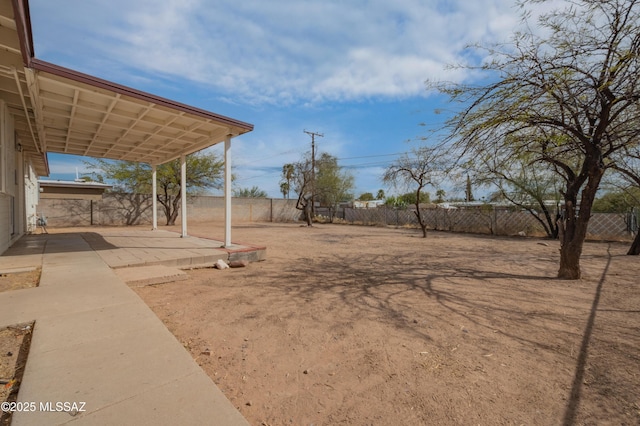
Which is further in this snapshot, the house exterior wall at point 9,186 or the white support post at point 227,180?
the white support post at point 227,180

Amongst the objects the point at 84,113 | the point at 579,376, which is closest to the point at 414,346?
the point at 579,376

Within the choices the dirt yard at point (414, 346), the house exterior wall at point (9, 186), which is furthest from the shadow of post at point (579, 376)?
the house exterior wall at point (9, 186)

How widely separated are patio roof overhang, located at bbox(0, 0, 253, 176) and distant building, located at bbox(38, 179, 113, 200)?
334 centimetres

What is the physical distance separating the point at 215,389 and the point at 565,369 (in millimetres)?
2620

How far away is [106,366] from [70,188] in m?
15.0

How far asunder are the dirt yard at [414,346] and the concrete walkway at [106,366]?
299 millimetres

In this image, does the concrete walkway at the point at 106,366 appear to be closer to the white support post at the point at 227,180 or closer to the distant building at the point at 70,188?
the white support post at the point at 227,180

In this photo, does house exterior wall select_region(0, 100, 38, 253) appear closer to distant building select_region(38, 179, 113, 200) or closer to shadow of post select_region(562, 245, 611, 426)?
distant building select_region(38, 179, 113, 200)

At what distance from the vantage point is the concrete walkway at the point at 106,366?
158 cm

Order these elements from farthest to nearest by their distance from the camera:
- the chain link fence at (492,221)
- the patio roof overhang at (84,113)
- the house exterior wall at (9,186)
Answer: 1. the chain link fence at (492,221)
2. the house exterior wall at (9,186)
3. the patio roof overhang at (84,113)

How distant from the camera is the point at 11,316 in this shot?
284 cm

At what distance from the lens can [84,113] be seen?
6312 mm

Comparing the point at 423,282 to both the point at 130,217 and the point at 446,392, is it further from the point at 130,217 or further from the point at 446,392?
the point at 130,217

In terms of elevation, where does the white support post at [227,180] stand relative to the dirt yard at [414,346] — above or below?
above
